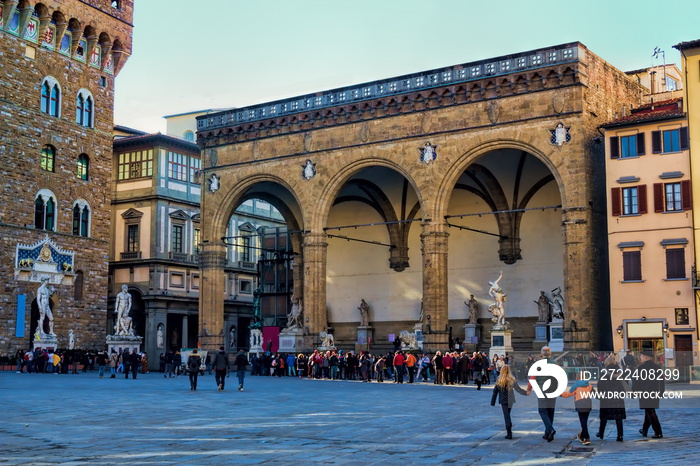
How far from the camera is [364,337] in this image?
46.8 metres

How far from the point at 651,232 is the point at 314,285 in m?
14.7

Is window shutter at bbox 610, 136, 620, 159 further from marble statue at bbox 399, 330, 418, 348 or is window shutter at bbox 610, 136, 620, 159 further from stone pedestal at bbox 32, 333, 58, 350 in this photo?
stone pedestal at bbox 32, 333, 58, 350

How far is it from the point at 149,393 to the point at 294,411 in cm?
734

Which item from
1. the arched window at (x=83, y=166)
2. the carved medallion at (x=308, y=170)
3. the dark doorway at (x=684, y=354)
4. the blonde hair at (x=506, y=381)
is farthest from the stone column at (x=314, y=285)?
the blonde hair at (x=506, y=381)

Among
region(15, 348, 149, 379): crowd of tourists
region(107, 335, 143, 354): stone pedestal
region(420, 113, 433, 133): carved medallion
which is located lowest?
region(15, 348, 149, 379): crowd of tourists

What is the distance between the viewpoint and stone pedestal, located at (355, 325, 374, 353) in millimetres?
46562

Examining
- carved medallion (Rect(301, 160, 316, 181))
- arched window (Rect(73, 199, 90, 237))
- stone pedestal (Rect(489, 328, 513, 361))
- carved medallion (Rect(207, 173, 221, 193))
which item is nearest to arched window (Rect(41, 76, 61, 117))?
arched window (Rect(73, 199, 90, 237))

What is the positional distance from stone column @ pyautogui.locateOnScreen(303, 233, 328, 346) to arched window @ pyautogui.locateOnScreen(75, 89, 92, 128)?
15504 millimetres

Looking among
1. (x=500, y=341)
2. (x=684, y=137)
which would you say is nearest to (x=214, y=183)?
(x=500, y=341)

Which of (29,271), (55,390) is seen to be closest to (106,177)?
(29,271)

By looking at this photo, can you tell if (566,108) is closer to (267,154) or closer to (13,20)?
(267,154)

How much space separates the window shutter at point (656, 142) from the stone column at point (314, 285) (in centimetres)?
1486

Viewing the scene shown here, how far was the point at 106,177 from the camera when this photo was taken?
164 ft

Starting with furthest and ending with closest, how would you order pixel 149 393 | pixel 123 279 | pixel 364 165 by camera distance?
pixel 123 279
pixel 364 165
pixel 149 393
